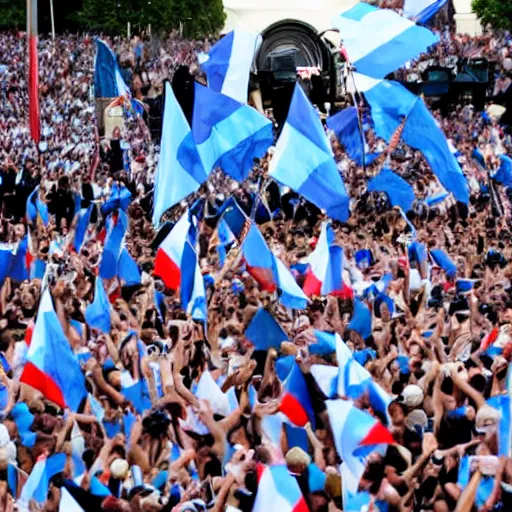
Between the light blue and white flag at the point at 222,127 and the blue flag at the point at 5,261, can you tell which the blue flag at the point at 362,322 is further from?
the blue flag at the point at 5,261

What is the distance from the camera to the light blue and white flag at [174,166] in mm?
14867

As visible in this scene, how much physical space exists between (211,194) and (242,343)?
38.0 ft

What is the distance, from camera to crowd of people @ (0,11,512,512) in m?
7.65

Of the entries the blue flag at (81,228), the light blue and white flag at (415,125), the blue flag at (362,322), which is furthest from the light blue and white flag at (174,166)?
the blue flag at (362,322)

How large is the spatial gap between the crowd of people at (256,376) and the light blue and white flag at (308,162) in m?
0.68

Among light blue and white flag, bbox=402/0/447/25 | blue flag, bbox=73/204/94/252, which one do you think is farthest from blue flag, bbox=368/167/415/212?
light blue and white flag, bbox=402/0/447/25

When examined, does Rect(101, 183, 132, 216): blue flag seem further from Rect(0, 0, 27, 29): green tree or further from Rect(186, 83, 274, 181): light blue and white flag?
Rect(0, 0, 27, 29): green tree

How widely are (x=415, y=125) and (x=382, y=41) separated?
1170 mm

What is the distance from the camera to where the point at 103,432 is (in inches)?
343

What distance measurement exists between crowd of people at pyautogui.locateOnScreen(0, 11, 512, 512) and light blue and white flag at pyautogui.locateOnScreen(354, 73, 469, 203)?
0.73 m

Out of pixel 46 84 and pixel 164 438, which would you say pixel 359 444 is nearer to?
pixel 164 438

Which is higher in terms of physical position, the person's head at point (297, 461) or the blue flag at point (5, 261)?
the blue flag at point (5, 261)

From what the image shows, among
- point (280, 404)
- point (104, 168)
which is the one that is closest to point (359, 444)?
point (280, 404)

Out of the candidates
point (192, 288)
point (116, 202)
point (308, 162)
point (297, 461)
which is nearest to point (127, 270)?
point (192, 288)
